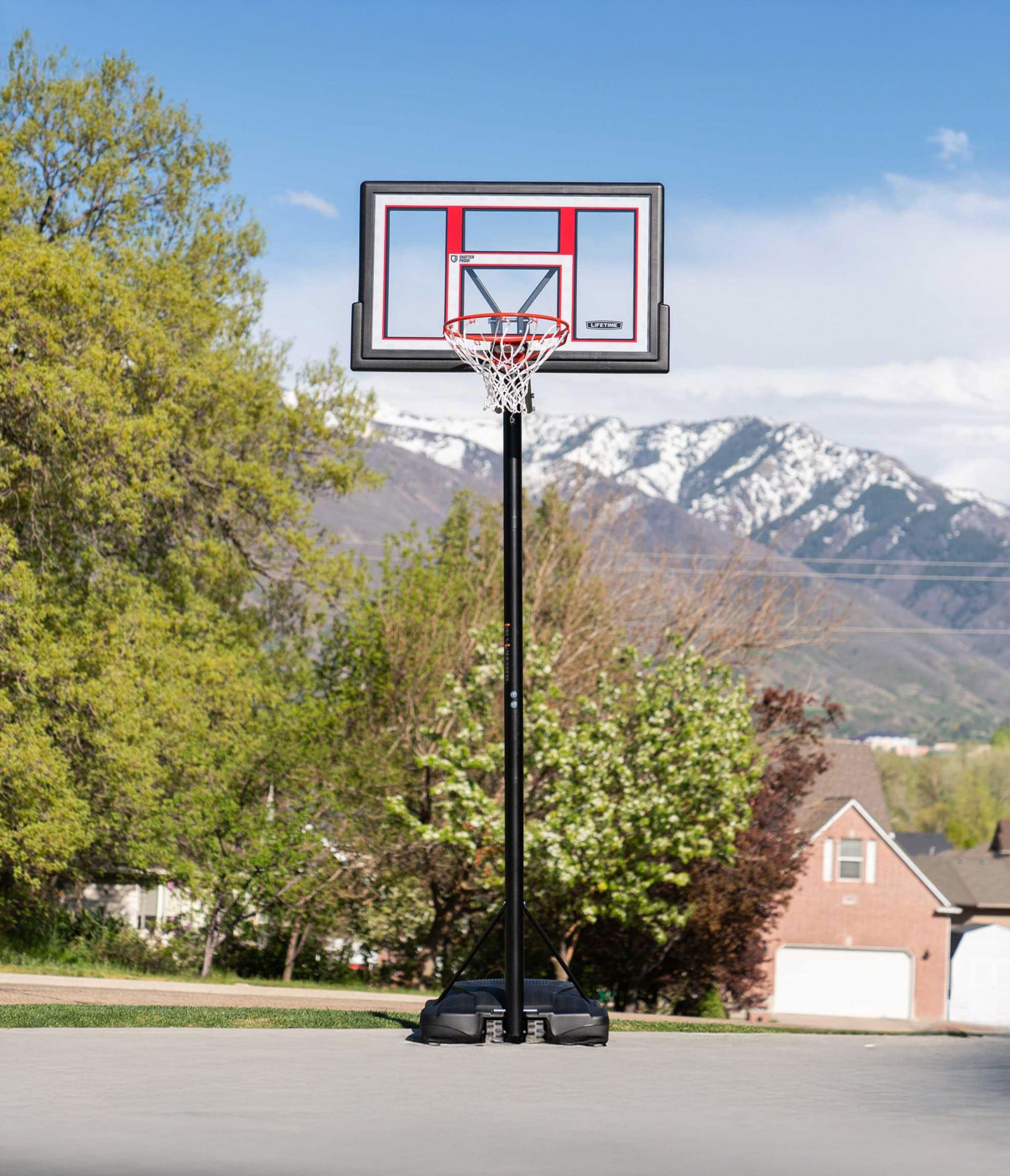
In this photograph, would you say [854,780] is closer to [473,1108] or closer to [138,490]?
[138,490]

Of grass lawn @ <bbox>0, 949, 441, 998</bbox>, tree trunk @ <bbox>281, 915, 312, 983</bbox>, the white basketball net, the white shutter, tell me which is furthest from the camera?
the white shutter

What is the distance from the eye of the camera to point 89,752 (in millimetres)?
22500

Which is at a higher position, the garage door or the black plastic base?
the black plastic base

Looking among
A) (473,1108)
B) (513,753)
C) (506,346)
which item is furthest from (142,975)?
(473,1108)

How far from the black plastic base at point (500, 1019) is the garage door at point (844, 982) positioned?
33.1 m

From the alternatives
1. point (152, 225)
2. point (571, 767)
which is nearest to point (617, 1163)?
point (571, 767)

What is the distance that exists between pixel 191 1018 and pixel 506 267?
7038 millimetres

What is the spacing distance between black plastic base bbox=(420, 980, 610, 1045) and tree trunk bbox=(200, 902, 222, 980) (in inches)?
432

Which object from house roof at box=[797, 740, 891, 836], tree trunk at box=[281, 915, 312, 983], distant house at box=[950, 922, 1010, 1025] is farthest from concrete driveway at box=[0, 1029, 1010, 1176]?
distant house at box=[950, 922, 1010, 1025]

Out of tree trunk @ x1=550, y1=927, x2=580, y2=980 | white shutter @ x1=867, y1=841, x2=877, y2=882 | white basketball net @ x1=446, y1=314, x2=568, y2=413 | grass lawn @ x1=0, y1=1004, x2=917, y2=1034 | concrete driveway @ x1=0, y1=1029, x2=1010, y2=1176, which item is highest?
white basketball net @ x1=446, y1=314, x2=568, y2=413

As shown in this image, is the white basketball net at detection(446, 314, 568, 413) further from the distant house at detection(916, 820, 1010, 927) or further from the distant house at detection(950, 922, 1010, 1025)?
the distant house at detection(950, 922, 1010, 1025)

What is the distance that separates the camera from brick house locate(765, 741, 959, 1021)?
43156 mm

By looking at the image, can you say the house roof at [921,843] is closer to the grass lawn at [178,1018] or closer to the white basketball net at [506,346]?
the grass lawn at [178,1018]

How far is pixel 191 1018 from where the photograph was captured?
43.3 ft
